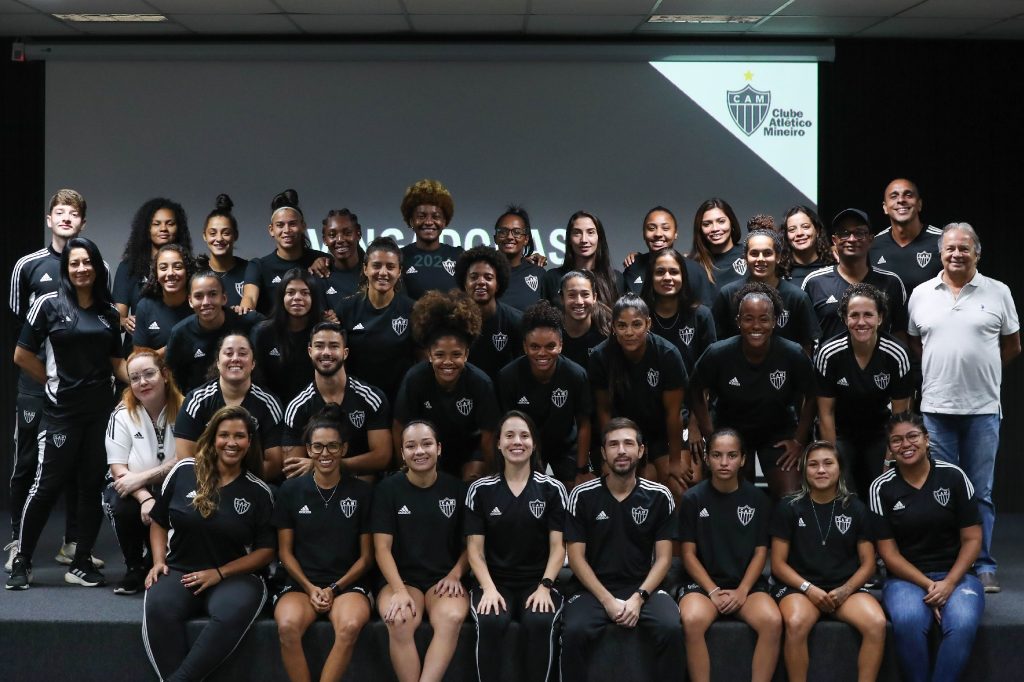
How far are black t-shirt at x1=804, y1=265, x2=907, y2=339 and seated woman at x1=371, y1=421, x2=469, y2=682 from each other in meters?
1.82

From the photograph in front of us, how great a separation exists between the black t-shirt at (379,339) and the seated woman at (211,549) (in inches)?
26.2

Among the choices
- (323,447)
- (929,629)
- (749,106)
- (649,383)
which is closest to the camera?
(929,629)

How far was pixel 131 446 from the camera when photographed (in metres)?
4.15

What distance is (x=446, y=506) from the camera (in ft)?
12.7

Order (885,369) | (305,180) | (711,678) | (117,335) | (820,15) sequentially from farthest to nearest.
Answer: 1. (305,180)
2. (820,15)
3. (117,335)
4. (885,369)
5. (711,678)

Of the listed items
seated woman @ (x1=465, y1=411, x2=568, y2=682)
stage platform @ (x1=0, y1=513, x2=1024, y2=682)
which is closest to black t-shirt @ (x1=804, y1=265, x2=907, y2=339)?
stage platform @ (x1=0, y1=513, x2=1024, y2=682)

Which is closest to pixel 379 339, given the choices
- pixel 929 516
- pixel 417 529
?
pixel 417 529

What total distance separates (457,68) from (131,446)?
3.11 m

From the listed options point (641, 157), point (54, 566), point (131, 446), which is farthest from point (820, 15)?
point (54, 566)

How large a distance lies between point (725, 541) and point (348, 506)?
1.42 m

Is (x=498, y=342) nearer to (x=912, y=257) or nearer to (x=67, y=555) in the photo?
(x=912, y=257)

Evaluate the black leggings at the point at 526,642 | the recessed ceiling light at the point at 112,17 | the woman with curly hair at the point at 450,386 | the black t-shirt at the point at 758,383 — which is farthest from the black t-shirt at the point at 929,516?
the recessed ceiling light at the point at 112,17

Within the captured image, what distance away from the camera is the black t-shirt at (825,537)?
3.80 metres

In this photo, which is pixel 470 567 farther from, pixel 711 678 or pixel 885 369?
pixel 885 369
